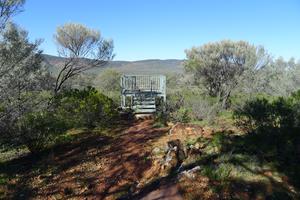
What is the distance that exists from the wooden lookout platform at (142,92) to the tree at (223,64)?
14.9ft

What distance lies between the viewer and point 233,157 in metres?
5.71

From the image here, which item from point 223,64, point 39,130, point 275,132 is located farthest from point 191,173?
point 223,64

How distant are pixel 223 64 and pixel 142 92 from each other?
8587mm

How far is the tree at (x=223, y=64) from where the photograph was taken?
20.3 meters

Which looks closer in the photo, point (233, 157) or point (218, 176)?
point (218, 176)

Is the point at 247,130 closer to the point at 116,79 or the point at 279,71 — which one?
the point at 279,71

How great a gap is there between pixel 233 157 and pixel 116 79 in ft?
131

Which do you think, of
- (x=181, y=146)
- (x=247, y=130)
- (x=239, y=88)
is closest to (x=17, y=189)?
(x=181, y=146)

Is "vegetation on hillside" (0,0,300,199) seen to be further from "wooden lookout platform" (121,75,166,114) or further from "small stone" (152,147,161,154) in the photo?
"wooden lookout platform" (121,75,166,114)

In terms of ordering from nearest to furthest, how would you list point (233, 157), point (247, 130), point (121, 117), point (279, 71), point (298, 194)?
point (298, 194) → point (233, 157) → point (247, 130) → point (121, 117) → point (279, 71)

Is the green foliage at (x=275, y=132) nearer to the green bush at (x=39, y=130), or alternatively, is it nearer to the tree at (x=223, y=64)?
the green bush at (x=39, y=130)

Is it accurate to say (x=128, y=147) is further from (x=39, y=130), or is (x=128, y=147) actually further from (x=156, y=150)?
(x=39, y=130)

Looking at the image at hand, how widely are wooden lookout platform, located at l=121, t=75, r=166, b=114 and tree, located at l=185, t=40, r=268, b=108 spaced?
4.53 m

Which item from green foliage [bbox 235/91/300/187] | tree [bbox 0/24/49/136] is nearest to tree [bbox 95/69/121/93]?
tree [bbox 0/24/49/136]
